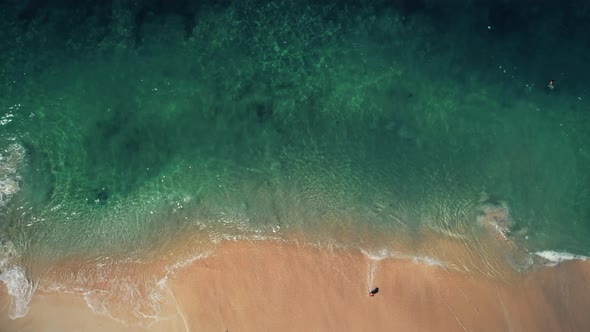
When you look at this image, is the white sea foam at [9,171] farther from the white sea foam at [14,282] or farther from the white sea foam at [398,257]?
the white sea foam at [398,257]

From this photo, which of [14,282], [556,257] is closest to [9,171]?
[14,282]

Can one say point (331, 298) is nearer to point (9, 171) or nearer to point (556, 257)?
point (556, 257)

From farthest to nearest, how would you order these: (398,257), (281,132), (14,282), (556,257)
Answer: (281,132), (556,257), (398,257), (14,282)

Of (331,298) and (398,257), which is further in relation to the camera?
(398,257)

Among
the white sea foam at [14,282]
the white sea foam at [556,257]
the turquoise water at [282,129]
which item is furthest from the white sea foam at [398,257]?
the white sea foam at [14,282]

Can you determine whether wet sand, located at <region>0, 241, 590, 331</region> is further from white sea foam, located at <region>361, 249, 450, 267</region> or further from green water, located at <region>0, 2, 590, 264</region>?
green water, located at <region>0, 2, 590, 264</region>

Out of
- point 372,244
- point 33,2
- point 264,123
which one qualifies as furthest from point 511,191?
point 33,2

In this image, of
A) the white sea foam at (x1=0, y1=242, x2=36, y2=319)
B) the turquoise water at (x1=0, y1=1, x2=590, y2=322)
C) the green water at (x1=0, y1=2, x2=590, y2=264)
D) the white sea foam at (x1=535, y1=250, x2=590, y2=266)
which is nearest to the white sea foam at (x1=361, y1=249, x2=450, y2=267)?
the turquoise water at (x1=0, y1=1, x2=590, y2=322)
